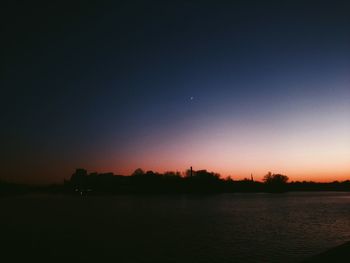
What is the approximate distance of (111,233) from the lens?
50281mm

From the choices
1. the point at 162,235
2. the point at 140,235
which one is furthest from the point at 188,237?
the point at 140,235

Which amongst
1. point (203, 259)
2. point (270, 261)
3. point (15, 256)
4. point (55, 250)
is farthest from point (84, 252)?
point (270, 261)

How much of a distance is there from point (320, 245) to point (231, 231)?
1719 centimetres

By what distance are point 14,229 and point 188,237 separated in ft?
98.6

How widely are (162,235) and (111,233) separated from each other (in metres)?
8.16

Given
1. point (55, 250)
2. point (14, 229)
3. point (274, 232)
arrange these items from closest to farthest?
point (55, 250) → point (274, 232) → point (14, 229)

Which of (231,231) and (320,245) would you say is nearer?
(320,245)

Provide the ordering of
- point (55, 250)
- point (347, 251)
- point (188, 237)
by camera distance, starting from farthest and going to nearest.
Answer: point (188, 237) < point (55, 250) < point (347, 251)

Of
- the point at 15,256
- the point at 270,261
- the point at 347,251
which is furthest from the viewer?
the point at 15,256

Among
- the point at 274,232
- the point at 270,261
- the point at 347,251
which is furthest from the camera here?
the point at 274,232

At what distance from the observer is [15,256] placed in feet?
110

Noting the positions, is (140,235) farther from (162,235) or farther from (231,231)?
(231,231)

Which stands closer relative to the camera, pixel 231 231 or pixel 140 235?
pixel 140 235

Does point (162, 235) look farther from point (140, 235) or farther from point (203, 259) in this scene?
point (203, 259)
